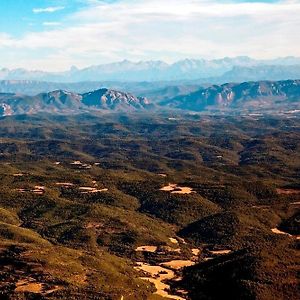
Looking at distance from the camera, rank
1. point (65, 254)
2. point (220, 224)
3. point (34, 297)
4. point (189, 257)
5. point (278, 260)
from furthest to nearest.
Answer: point (220, 224), point (189, 257), point (65, 254), point (278, 260), point (34, 297)

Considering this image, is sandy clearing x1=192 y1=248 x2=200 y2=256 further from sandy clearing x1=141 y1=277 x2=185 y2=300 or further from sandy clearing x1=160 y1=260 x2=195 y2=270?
sandy clearing x1=141 y1=277 x2=185 y2=300

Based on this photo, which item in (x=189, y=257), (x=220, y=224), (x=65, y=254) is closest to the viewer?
(x=65, y=254)

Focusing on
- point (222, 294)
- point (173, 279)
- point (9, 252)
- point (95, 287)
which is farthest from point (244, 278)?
point (9, 252)

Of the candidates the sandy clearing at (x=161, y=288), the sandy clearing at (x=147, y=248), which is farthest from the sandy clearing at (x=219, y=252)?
the sandy clearing at (x=161, y=288)

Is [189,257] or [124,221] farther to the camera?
[124,221]

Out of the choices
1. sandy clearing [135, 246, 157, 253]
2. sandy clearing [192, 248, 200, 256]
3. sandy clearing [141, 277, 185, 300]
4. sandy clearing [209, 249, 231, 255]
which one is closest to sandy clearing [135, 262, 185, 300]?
sandy clearing [141, 277, 185, 300]

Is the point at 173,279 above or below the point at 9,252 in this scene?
below

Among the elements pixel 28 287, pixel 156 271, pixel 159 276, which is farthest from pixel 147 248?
pixel 28 287

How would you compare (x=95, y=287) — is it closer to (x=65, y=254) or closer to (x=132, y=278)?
(x=132, y=278)
